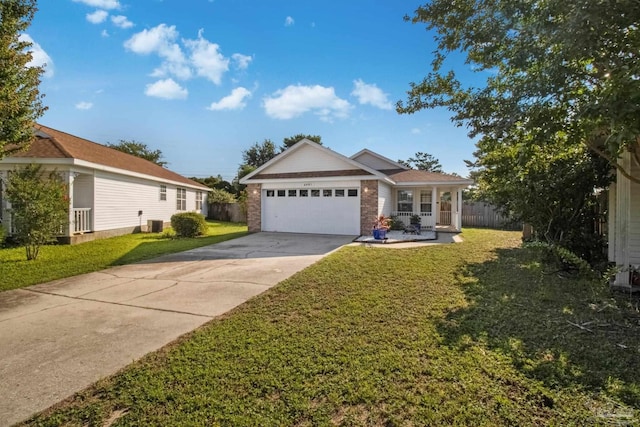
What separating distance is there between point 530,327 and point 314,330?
9.62 ft

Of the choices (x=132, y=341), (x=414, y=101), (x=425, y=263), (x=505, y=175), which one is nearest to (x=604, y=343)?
(x=425, y=263)

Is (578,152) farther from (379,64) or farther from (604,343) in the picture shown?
(379,64)

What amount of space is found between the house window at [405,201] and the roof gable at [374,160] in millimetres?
3522

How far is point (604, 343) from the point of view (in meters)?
3.59

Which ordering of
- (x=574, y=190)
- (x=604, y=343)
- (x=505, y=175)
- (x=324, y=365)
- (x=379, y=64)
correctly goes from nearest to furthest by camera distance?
(x=324, y=365), (x=604, y=343), (x=574, y=190), (x=505, y=175), (x=379, y=64)

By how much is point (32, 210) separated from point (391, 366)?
1040 cm

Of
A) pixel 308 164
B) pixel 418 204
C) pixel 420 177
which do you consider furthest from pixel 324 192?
pixel 418 204

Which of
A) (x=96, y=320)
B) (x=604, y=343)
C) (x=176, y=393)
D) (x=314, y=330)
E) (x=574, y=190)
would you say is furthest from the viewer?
(x=574, y=190)

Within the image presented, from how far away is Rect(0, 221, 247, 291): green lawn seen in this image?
686cm

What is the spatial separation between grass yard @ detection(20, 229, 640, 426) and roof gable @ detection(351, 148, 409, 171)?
16.0 m

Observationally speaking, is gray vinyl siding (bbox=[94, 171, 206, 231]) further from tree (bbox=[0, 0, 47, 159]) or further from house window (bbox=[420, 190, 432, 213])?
house window (bbox=[420, 190, 432, 213])

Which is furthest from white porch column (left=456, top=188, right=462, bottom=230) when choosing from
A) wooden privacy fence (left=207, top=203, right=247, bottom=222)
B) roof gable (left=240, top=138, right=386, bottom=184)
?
wooden privacy fence (left=207, top=203, right=247, bottom=222)

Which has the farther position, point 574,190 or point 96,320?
point 574,190

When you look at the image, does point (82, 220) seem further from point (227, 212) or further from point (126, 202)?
point (227, 212)
